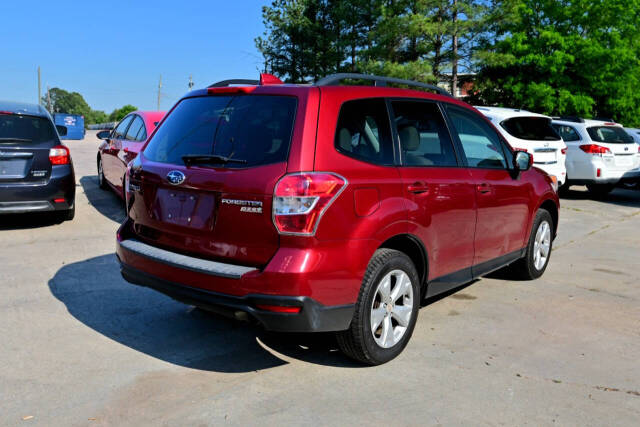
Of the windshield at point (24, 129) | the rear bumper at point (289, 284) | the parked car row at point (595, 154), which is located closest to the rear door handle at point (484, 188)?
the rear bumper at point (289, 284)

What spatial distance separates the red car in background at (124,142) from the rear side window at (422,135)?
4362 mm

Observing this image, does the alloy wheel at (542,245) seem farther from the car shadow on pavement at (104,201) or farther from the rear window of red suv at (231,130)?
the car shadow on pavement at (104,201)

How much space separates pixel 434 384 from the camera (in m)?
3.38

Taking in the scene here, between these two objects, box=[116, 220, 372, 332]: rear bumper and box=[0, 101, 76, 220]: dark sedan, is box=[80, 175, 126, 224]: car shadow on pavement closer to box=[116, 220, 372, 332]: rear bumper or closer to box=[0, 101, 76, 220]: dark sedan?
box=[0, 101, 76, 220]: dark sedan

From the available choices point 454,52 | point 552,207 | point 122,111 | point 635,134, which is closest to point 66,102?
point 122,111

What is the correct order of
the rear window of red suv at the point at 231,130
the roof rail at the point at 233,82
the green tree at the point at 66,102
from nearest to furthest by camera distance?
the rear window of red suv at the point at 231,130 < the roof rail at the point at 233,82 < the green tree at the point at 66,102

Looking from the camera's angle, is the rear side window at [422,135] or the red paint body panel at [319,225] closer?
the red paint body panel at [319,225]

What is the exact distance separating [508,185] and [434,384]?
2167 millimetres

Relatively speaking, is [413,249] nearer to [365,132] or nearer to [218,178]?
[365,132]

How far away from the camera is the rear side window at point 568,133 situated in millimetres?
12648

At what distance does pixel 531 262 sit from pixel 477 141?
162 centimetres

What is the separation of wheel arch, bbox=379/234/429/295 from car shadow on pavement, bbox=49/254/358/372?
78cm

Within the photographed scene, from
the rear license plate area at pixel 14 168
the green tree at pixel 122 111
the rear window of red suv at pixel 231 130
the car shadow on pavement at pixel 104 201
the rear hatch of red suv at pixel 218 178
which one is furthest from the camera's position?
the green tree at pixel 122 111

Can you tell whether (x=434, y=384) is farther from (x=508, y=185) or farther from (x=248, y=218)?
(x=508, y=185)
